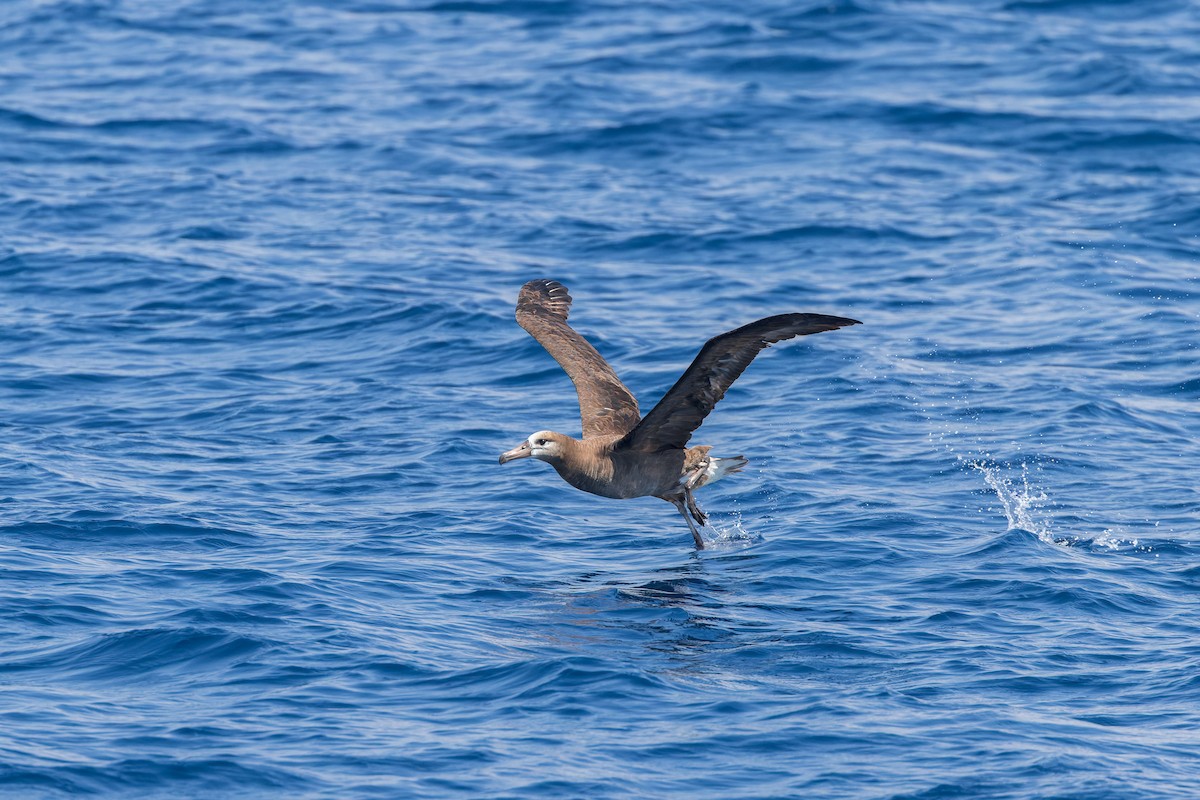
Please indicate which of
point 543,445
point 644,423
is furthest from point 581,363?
point 543,445

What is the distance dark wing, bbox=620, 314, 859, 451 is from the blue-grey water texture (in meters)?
1.14

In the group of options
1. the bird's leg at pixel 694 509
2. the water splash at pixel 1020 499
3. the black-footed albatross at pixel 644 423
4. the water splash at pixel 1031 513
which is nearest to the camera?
the black-footed albatross at pixel 644 423

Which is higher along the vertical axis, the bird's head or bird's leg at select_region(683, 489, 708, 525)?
the bird's head

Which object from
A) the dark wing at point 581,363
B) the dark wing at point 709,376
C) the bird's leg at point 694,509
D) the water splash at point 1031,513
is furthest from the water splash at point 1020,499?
the dark wing at point 581,363

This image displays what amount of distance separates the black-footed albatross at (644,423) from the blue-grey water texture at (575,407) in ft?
2.18

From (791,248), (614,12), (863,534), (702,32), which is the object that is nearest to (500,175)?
(791,248)

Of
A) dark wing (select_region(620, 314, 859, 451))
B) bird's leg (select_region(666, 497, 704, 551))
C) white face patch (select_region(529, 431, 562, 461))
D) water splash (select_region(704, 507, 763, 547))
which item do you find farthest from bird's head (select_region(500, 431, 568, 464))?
water splash (select_region(704, 507, 763, 547))

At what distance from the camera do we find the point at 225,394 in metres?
18.3

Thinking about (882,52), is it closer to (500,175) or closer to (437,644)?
(500,175)

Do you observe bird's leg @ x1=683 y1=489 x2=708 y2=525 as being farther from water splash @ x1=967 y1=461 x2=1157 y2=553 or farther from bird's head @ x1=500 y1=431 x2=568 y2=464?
water splash @ x1=967 y1=461 x2=1157 y2=553

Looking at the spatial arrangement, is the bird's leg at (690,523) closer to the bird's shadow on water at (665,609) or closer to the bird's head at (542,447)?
the bird's shadow on water at (665,609)

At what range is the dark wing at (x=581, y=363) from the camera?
15.2m

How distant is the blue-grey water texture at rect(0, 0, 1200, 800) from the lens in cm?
1091

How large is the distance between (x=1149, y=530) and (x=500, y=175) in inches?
555
